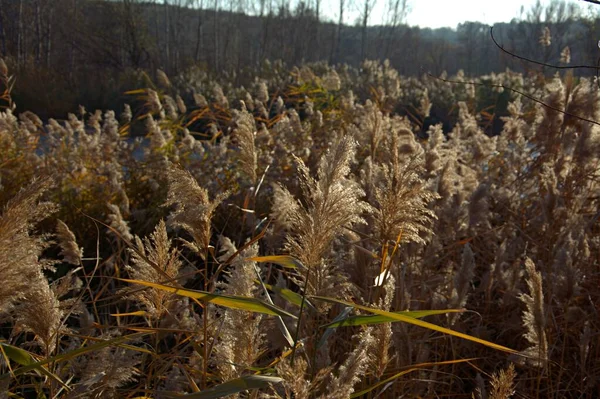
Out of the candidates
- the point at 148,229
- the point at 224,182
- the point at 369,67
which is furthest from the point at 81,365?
the point at 369,67

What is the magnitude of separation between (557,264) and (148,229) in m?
2.82

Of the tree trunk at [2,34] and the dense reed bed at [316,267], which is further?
the tree trunk at [2,34]

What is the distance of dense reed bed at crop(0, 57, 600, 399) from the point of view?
1.16 metres

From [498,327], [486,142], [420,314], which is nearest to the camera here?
[420,314]

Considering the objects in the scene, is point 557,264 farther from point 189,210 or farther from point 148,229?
point 148,229

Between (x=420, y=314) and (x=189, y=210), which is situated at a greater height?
(x=189, y=210)

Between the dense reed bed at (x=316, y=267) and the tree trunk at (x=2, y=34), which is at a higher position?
the tree trunk at (x=2, y=34)

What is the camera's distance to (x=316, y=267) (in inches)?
49.9

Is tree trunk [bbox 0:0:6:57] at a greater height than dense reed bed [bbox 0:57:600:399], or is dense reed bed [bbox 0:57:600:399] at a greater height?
tree trunk [bbox 0:0:6:57]

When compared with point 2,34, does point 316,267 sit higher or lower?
lower

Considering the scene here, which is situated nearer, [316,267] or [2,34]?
[316,267]

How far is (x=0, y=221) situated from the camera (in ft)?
3.26

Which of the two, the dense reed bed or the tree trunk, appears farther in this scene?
the tree trunk

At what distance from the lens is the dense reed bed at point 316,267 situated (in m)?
1.16
